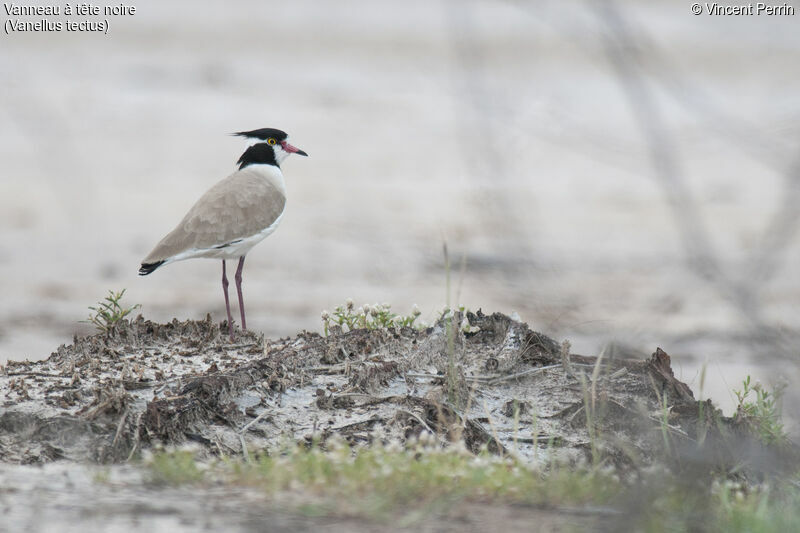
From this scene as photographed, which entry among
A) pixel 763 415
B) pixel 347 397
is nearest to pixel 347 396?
pixel 347 397

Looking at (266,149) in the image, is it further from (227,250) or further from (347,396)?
(347,396)

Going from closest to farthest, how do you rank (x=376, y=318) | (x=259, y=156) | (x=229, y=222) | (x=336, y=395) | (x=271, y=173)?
(x=336, y=395) → (x=376, y=318) → (x=229, y=222) → (x=271, y=173) → (x=259, y=156)

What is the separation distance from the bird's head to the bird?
0.20m

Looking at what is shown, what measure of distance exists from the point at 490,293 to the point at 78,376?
3466 mm

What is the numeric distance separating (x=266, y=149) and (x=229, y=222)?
1149 millimetres

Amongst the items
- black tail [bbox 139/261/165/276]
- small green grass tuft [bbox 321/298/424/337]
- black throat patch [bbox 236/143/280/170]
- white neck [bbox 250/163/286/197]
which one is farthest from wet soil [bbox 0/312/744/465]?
black throat patch [bbox 236/143/280/170]

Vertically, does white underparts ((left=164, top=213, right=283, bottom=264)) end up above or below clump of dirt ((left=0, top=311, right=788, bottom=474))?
above

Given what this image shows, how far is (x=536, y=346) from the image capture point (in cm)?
559

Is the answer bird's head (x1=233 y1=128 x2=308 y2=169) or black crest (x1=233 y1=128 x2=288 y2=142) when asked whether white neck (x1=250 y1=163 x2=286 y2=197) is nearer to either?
bird's head (x1=233 y1=128 x2=308 y2=169)

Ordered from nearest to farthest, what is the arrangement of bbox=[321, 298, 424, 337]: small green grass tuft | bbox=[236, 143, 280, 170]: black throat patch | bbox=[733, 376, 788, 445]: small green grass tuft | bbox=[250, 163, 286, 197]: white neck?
bbox=[733, 376, 788, 445]: small green grass tuft → bbox=[321, 298, 424, 337]: small green grass tuft → bbox=[250, 163, 286, 197]: white neck → bbox=[236, 143, 280, 170]: black throat patch

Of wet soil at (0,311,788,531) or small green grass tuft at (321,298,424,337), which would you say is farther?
small green grass tuft at (321,298,424,337)

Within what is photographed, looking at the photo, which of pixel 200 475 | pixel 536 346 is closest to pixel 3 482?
pixel 200 475

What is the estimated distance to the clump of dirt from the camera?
15.4 feet

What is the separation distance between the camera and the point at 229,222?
705cm
